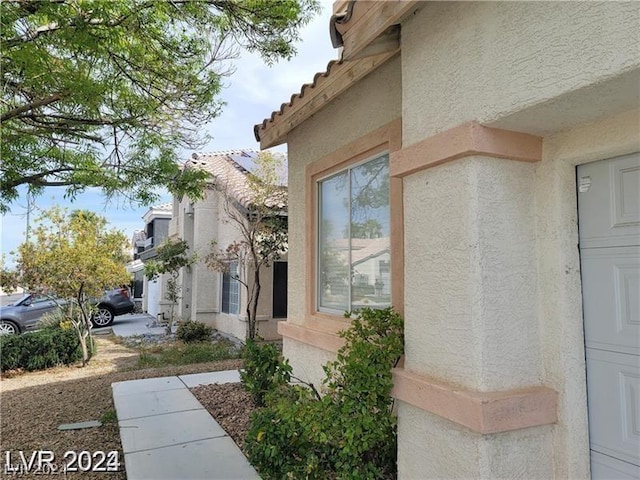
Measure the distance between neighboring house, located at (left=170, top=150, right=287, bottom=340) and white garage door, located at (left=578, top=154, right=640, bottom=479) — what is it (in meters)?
9.80

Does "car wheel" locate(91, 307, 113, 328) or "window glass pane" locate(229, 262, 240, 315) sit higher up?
"window glass pane" locate(229, 262, 240, 315)

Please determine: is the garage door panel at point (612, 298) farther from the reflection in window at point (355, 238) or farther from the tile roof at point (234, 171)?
the tile roof at point (234, 171)

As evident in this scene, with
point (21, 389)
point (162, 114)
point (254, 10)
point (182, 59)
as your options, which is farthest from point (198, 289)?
point (254, 10)

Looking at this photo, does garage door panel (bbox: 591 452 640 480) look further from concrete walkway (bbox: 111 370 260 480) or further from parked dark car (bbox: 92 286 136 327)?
parked dark car (bbox: 92 286 136 327)

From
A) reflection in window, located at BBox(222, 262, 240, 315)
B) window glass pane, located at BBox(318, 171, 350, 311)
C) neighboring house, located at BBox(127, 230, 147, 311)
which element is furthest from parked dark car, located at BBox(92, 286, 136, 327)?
window glass pane, located at BBox(318, 171, 350, 311)

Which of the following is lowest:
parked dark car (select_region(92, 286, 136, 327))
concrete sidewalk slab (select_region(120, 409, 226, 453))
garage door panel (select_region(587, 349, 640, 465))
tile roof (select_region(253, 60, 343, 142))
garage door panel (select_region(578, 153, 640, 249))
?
concrete sidewalk slab (select_region(120, 409, 226, 453))

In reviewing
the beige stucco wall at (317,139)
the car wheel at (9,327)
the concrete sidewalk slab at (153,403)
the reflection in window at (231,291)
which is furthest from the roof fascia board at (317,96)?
the car wheel at (9,327)

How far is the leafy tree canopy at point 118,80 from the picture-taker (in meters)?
5.31

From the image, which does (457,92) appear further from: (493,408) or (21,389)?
(21,389)

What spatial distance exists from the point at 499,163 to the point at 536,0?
100cm

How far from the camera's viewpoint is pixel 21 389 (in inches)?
342

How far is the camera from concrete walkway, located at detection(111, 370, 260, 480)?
459cm

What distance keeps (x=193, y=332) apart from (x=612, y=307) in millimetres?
13435

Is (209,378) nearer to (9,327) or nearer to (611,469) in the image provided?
(611,469)
